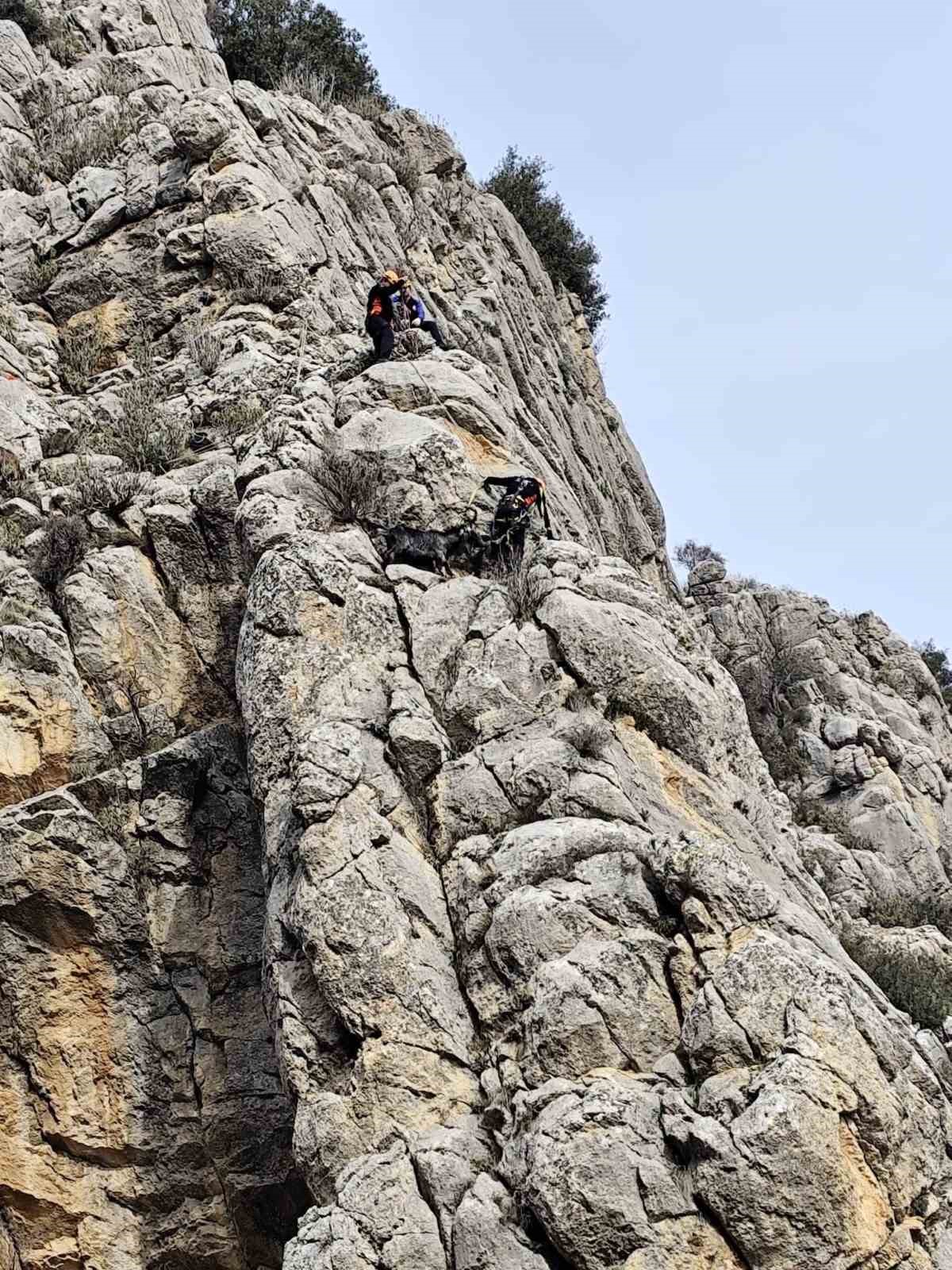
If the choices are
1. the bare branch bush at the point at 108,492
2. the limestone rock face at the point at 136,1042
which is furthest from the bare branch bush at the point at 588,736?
the bare branch bush at the point at 108,492

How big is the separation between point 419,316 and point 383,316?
79cm

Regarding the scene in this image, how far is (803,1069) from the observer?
8.31 m

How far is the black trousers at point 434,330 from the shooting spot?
1689cm

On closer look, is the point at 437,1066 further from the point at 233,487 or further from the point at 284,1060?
the point at 233,487

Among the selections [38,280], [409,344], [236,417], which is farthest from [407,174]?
[236,417]

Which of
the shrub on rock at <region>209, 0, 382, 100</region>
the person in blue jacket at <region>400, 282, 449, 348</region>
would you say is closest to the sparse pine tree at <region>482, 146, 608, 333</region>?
the shrub on rock at <region>209, 0, 382, 100</region>

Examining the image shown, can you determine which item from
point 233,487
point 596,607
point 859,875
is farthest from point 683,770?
point 859,875

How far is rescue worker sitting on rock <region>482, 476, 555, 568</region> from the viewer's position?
13688mm

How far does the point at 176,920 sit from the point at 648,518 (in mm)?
21470

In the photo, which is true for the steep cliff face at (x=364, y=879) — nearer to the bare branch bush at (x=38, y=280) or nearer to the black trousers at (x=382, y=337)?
the black trousers at (x=382, y=337)

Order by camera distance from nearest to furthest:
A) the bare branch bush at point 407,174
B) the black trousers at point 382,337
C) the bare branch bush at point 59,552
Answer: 1. the bare branch bush at point 59,552
2. the black trousers at point 382,337
3. the bare branch bush at point 407,174

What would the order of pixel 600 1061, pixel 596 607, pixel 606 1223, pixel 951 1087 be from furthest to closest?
pixel 596 607
pixel 951 1087
pixel 600 1061
pixel 606 1223

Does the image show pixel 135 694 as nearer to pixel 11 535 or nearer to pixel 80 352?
pixel 11 535

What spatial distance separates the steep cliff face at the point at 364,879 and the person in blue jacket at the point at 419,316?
0.54 m
